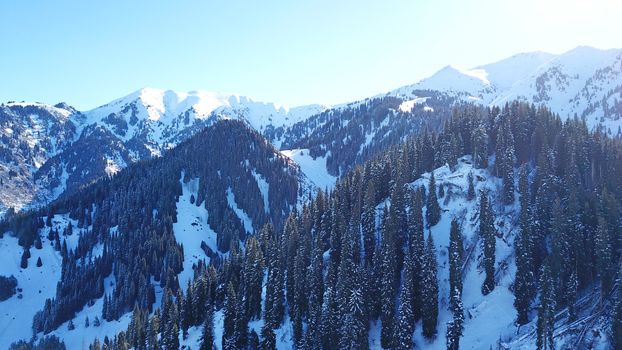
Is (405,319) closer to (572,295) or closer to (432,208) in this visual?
(572,295)

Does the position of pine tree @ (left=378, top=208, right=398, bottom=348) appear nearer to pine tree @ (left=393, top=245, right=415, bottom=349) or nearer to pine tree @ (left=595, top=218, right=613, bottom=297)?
pine tree @ (left=393, top=245, right=415, bottom=349)

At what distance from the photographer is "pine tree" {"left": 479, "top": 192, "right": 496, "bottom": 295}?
116213 millimetres

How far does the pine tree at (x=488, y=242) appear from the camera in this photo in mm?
116213

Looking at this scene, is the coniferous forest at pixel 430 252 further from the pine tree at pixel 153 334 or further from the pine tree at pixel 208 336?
the pine tree at pixel 153 334

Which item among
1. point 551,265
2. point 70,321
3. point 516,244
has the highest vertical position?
point 70,321

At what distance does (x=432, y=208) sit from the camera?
447 feet

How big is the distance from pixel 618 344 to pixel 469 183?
61.0 metres

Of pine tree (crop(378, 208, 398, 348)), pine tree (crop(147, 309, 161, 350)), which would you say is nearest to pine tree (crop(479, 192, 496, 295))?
pine tree (crop(378, 208, 398, 348))

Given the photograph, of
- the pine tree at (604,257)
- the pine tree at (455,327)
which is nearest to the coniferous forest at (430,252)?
the pine tree at (604,257)

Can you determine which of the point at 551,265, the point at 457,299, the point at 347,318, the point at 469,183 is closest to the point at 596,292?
the point at 551,265

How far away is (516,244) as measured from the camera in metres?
118

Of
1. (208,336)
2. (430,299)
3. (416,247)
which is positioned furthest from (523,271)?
(208,336)

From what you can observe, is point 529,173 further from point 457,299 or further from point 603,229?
point 457,299

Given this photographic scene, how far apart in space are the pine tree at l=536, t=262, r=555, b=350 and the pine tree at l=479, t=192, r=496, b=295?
1339 cm
